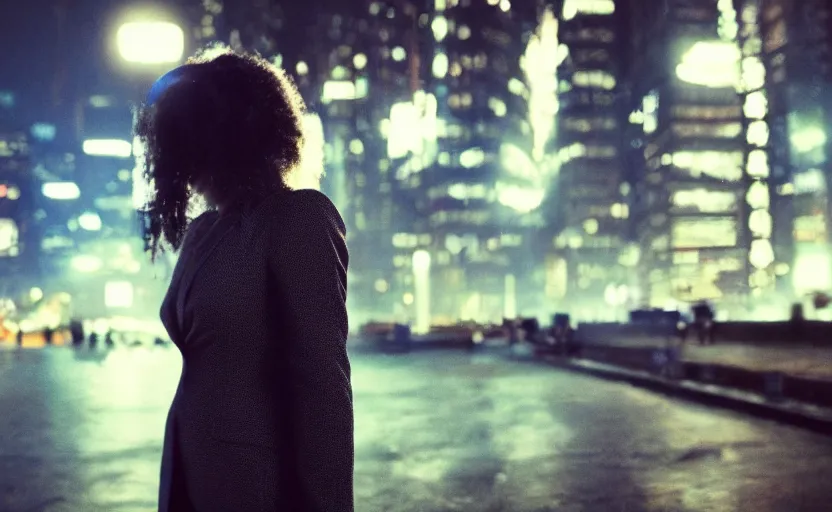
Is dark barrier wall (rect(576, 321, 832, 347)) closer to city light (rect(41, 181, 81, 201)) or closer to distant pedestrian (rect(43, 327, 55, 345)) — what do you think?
distant pedestrian (rect(43, 327, 55, 345))

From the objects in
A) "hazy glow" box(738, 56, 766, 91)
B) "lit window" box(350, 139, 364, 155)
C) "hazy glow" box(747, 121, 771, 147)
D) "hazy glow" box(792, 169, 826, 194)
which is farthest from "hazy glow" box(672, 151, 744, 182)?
"lit window" box(350, 139, 364, 155)

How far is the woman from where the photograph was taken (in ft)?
5.31

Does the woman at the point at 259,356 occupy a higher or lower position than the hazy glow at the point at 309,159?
lower

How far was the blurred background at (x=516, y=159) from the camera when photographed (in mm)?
91500

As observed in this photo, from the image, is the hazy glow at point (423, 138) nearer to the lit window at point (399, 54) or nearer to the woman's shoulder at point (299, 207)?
the lit window at point (399, 54)

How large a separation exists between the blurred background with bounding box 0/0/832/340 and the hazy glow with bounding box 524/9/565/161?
517 mm

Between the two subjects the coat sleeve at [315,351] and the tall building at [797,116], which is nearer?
the coat sleeve at [315,351]

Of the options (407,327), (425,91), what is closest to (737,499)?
(407,327)

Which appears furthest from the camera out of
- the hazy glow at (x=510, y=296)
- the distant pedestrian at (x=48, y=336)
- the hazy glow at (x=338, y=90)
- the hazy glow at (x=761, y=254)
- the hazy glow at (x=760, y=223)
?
the hazy glow at (x=338, y=90)

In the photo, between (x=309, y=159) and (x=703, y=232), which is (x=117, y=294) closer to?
(x=703, y=232)

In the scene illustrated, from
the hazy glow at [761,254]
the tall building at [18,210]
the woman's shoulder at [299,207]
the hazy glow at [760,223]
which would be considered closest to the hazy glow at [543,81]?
the hazy glow at [760,223]

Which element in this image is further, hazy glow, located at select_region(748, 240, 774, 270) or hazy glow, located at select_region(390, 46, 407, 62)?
hazy glow, located at select_region(390, 46, 407, 62)

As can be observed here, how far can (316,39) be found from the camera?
14950cm

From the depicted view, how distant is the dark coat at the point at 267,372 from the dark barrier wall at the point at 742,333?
28714 mm
